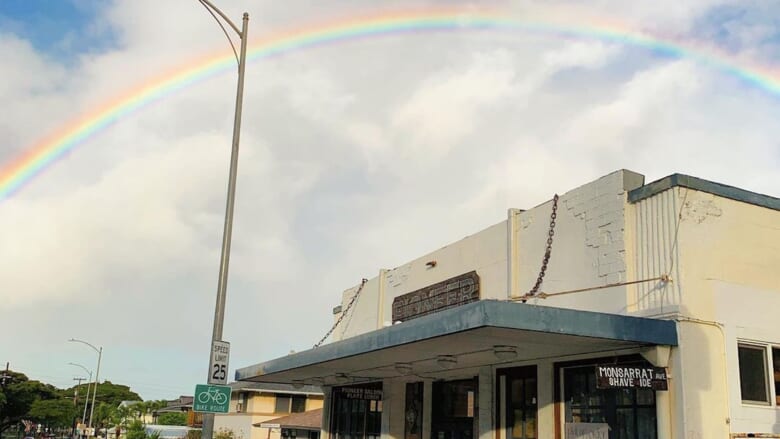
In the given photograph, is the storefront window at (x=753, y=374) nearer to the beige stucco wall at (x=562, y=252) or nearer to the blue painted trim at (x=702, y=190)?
the beige stucco wall at (x=562, y=252)

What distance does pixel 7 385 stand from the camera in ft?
259

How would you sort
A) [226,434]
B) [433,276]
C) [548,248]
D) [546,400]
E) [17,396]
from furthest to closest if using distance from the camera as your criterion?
[17,396], [226,434], [433,276], [548,248], [546,400]

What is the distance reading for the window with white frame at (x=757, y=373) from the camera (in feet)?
38.0

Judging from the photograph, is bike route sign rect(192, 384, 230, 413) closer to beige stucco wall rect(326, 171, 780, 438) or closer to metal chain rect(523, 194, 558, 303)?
beige stucco wall rect(326, 171, 780, 438)

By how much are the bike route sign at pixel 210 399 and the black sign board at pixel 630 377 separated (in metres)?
5.68

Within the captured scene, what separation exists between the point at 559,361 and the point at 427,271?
20.7 ft

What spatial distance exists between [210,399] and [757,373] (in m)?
8.54

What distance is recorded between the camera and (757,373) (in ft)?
38.6

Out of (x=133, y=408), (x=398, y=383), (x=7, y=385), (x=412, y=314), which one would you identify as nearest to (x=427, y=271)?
(x=412, y=314)

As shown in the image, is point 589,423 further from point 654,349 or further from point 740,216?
point 740,216

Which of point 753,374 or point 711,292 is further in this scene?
point 753,374

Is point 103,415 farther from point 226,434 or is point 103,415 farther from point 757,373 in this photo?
point 757,373

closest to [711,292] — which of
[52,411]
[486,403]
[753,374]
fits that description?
[753,374]

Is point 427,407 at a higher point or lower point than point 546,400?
lower
